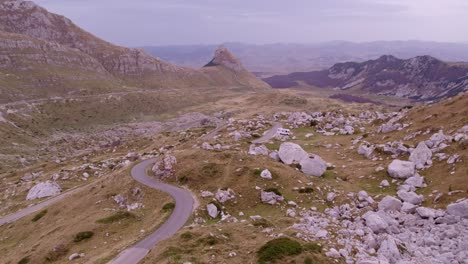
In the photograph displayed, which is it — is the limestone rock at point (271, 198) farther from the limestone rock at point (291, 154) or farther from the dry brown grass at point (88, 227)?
the dry brown grass at point (88, 227)

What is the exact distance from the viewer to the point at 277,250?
31.4 metres

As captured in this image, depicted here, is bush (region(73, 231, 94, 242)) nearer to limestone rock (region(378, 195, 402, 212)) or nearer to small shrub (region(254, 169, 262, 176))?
small shrub (region(254, 169, 262, 176))

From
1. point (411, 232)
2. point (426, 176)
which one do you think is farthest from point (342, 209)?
point (426, 176)

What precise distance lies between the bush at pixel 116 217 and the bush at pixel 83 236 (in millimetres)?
2676

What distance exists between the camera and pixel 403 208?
41.4 metres

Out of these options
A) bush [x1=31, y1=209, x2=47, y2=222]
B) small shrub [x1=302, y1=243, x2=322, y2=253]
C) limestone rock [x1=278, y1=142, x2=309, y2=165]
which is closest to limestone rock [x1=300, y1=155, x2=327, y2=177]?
limestone rock [x1=278, y1=142, x2=309, y2=165]

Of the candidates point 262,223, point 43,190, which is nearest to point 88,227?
point 262,223

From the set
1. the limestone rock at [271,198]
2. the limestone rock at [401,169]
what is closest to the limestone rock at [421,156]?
the limestone rock at [401,169]

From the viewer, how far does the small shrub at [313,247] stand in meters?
31.7

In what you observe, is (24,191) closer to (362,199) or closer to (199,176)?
(199,176)

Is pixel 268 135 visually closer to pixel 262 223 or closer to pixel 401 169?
pixel 401 169

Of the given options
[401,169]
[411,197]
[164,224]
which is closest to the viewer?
[411,197]

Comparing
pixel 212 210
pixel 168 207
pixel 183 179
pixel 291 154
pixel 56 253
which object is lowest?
pixel 56 253

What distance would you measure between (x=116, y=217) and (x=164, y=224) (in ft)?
→ 31.5
